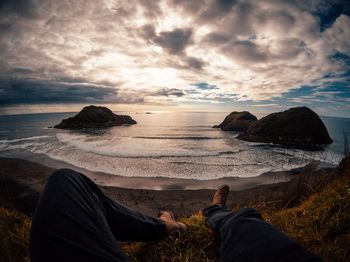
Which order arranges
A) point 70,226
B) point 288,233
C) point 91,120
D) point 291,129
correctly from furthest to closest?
1. point 91,120
2. point 291,129
3. point 288,233
4. point 70,226

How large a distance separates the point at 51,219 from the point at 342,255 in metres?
2.31

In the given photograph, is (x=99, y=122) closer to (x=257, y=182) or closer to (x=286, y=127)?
(x=286, y=127)

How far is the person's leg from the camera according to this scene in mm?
1120

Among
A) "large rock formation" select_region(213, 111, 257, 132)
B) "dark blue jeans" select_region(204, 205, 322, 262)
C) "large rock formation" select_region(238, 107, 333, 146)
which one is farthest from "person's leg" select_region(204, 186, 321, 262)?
"large rock formation" select_region(213, 111, 257, 132)

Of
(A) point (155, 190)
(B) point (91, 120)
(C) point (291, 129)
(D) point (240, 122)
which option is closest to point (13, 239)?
(A) point (155, 190)

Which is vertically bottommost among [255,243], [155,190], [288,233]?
[155,190]

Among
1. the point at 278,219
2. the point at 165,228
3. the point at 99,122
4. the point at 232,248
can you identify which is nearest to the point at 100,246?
the point at 232,248

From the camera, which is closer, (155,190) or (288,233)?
(288,233)

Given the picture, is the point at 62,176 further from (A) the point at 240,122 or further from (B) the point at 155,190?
(A) the point at 240,122

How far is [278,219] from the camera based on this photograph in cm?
265

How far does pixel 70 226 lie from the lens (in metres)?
1.24

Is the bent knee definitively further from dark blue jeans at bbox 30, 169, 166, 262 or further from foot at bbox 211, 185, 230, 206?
foot at bbox 211, 185, 230, 206

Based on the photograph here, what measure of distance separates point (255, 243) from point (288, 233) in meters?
1.33

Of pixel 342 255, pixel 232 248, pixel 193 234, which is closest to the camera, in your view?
pixel 232 248
